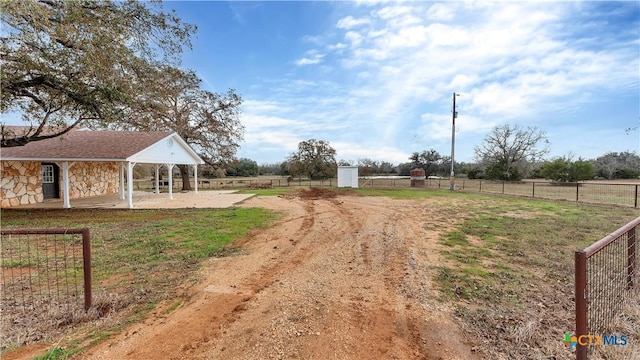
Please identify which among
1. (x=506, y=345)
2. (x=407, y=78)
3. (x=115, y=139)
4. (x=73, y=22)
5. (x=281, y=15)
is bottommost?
(x=506, y=345)

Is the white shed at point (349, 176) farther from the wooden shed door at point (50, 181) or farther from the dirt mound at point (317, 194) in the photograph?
the wooden shed door at point (50, 181)

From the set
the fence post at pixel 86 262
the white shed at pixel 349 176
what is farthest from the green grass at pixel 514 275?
the white shed at pixel 349 176

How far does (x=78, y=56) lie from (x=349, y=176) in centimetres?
1903

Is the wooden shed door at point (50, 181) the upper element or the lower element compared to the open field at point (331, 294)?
upper

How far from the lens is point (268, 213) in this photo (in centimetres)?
1052

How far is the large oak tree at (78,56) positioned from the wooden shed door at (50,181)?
6.64 m

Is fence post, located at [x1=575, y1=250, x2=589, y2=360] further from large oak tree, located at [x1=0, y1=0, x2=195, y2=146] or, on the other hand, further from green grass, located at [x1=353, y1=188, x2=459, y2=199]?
green grass, located at [x1=353, y1=188, x2=459, y2=199]

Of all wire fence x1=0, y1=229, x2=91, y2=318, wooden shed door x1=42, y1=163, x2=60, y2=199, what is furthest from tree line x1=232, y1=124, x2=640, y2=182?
wire fence x1=0, y1=229, x2=91, y2=318

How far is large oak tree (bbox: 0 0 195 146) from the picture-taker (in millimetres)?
6363

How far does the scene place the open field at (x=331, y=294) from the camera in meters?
2.61

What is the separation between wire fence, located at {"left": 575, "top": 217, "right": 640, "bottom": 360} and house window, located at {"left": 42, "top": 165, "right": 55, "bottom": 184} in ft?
63.9

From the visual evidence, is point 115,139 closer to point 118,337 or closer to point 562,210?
point 118,337

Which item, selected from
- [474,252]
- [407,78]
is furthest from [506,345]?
[407,78]

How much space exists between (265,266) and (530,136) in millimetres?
37814
